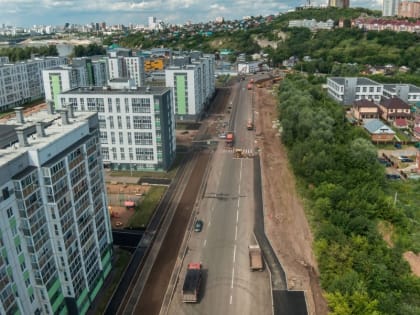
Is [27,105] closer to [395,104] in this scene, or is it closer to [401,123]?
[395,104]

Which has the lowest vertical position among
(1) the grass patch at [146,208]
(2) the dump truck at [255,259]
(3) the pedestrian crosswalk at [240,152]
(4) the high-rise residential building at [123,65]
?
(2) the dump truck at [255,259]

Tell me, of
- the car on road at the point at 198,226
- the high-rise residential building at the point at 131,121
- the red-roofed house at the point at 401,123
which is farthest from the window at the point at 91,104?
the red-roofed house at the point at 401,123

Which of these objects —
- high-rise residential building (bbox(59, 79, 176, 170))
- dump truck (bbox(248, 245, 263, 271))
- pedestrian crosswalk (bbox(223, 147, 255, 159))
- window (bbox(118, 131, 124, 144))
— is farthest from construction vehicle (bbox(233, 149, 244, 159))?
dump truck (bbox(248, 245, 263, 271))

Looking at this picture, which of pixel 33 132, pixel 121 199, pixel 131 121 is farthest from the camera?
pixel 131 121

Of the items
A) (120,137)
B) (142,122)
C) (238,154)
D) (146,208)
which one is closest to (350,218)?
(146,208)

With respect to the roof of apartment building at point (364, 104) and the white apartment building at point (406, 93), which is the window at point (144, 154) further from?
the white apartment building at point (406, 93)

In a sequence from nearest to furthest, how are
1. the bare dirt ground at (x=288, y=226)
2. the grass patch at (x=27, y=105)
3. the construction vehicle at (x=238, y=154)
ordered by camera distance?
the bare dirt ground at (x=288, y=226) < the construction vehicle at (x=238, y=154) < the grass patch at (x=27, y=105)
